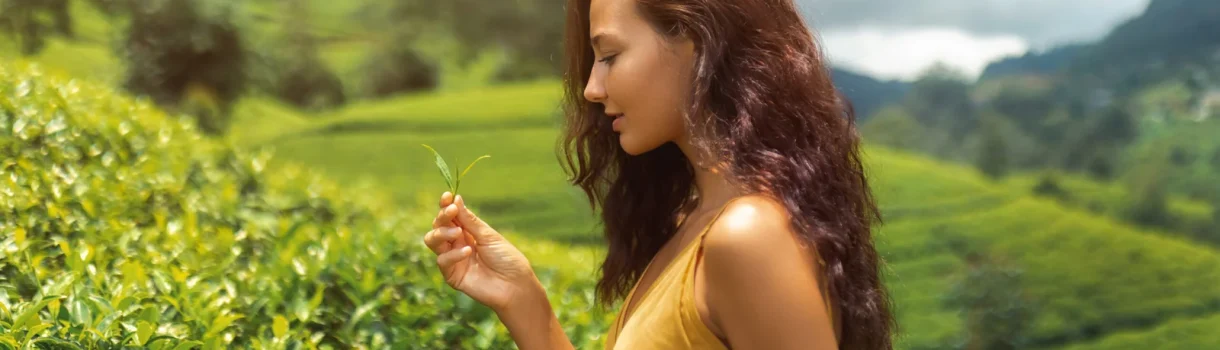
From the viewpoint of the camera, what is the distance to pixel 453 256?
1347mm

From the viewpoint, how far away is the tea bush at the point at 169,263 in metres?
1.49

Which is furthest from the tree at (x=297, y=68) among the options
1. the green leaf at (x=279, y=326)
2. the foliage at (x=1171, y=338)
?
the green leaf at (x=279, y=326)

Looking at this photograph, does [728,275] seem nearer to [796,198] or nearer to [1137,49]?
[796,198]

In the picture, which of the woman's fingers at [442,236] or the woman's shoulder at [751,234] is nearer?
the woman's shoulder at [751,234]

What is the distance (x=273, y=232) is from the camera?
2.22 m

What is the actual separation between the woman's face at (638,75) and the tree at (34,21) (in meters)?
4.67

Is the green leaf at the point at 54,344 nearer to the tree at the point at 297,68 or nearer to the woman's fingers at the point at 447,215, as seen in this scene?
the woman's fingers at the point at 447,215

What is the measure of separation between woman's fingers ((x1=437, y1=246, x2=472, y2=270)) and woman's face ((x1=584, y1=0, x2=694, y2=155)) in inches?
8.7

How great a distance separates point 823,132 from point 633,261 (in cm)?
39

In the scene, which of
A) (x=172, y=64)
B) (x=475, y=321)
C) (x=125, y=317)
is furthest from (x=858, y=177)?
(x=172, y=64)

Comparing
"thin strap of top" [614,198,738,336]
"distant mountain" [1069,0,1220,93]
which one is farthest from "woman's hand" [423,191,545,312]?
"distant mountain" [1069,0,1220,93]

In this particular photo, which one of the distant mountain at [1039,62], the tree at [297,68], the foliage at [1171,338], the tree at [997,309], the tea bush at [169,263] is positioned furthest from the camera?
the tree at [297,68]

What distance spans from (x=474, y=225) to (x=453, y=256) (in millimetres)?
46

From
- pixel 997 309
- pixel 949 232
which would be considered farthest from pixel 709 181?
pixel 949 232
